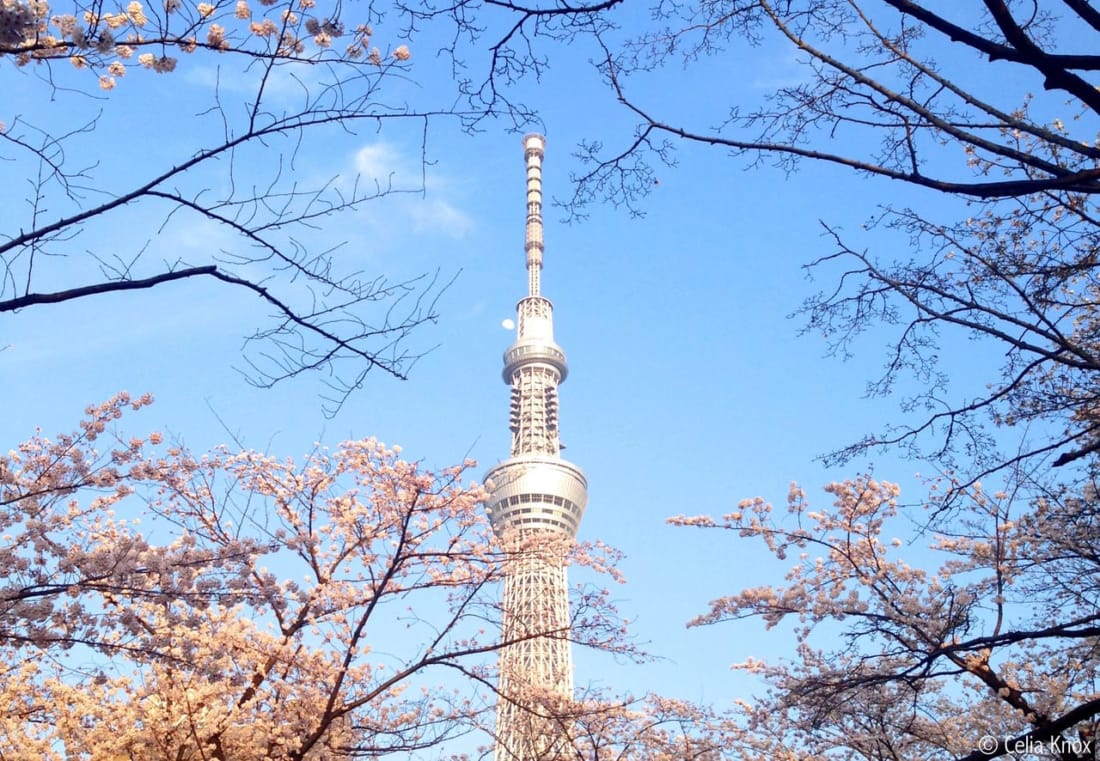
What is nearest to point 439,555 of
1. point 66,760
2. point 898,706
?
point 66,760

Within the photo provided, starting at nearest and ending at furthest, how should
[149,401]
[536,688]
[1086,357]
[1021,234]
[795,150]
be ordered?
1. [795,150]
2. [1086,357]
3. [1021,234]
4. [149,401]
5. [536,688]

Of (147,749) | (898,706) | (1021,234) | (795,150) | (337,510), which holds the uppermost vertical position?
(337,510)

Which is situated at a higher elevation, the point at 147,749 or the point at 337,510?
the point at 337,510

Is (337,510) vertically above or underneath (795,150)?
above

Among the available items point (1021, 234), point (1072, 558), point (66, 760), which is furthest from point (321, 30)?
point (66, 760)

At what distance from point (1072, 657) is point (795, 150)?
510 centimetres

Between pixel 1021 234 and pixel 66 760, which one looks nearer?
pixel 1021 234

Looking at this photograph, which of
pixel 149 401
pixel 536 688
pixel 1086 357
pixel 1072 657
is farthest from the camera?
pixel 536 688

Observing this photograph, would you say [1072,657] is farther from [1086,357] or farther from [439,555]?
[439,555]

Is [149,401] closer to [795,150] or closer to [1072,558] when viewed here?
[795,150]

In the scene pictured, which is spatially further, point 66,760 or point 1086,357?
point 66,760

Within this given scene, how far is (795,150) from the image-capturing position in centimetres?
386

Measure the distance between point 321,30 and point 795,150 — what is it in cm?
199

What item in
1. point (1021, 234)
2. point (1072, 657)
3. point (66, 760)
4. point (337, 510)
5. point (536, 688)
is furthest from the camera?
point (536, 688)
